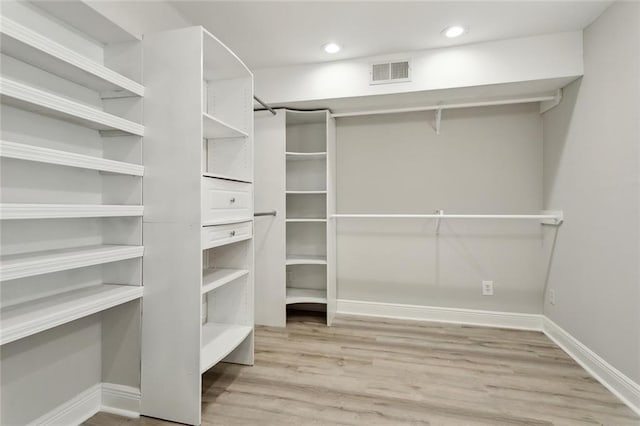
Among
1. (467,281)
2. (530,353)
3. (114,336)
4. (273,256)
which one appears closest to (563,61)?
(467,281)

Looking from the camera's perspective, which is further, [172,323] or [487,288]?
[487,288]

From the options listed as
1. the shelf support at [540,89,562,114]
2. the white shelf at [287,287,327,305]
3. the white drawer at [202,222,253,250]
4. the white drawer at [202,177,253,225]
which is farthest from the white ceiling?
the white shelf at [287,287,327,305]

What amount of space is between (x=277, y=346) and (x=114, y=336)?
1.17 meters

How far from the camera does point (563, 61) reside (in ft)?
7.22

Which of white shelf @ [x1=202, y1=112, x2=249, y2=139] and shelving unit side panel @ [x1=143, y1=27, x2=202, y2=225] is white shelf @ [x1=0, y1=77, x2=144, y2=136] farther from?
white shelf @ [x1=202, y1=112, x2=249, y2=139]

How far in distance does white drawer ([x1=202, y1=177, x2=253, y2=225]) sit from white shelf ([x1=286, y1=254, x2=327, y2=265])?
92cm

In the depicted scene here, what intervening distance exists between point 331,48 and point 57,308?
238 cm

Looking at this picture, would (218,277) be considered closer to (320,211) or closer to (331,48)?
(320,211)

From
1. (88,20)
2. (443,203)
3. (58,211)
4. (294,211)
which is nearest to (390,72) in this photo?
(443,203)

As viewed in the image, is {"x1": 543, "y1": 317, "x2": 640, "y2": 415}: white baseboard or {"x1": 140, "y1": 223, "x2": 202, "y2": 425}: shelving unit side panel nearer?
{"x1": 140, "y1": 223, "x2": 202, "y2": 425}: shelving unit side panel

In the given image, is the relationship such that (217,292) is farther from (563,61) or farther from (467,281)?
(563,61)

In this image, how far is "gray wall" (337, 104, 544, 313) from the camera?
9.14 feet

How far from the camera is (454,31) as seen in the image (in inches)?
86.7

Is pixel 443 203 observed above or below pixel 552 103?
below
